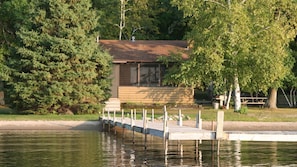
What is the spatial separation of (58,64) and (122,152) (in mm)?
18015

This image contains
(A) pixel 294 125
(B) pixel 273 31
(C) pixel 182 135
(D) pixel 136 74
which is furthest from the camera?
(D) pixel 136 74

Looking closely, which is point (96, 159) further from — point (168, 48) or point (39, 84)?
point (168, 48)

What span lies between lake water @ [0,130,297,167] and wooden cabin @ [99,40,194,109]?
16048 millimetres

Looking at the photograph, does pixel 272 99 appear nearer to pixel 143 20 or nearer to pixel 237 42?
pixel 237 42

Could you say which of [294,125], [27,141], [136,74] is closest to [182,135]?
[27,141]

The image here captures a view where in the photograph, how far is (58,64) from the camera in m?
46.8

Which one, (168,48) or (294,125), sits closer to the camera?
(294,125)

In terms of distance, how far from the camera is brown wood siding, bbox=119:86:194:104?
55500mm

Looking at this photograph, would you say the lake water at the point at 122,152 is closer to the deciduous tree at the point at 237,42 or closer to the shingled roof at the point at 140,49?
the deciduous tree at the point at 237,42

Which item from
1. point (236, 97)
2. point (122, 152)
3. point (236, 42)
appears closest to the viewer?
point (122, 152)

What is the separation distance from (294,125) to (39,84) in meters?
15.6

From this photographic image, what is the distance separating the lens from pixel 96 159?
88.8 feet

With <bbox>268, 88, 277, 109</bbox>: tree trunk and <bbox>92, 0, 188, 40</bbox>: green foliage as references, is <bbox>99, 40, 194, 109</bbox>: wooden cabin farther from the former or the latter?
<bbox>92, 0, 188, 40</bbox>: green foliage

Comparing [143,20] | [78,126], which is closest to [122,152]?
[78,126]
